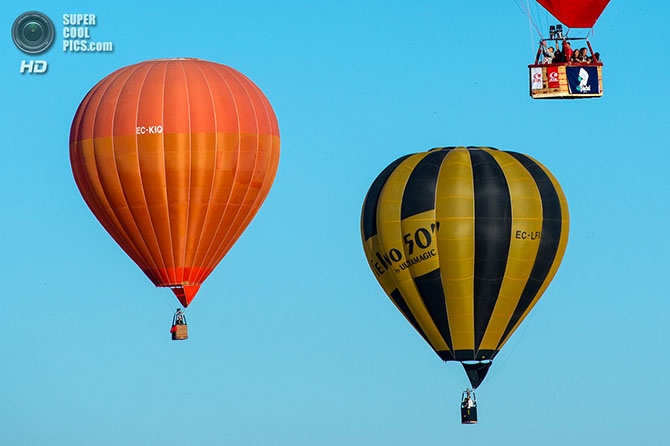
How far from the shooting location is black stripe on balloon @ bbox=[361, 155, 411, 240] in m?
63.4

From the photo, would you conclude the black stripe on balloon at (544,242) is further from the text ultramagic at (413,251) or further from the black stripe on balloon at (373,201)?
the black stripe on balloon at (373,201)

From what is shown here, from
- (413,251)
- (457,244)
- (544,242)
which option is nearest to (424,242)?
(413,251)

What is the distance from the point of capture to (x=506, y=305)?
205ft

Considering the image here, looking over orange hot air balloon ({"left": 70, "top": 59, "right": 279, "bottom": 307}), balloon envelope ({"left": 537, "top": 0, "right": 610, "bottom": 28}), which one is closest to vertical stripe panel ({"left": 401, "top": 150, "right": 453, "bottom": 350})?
orange hot air balloon ({"left": 70, "top": 59, "right": 279, "bottom": 307})

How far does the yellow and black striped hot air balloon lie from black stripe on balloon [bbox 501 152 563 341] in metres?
0.02

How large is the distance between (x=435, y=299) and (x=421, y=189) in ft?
8.99

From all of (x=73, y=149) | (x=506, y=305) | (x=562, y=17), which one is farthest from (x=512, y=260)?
(x=73, y=149)

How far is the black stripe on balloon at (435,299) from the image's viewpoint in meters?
62.2

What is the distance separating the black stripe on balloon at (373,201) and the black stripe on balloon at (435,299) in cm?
197

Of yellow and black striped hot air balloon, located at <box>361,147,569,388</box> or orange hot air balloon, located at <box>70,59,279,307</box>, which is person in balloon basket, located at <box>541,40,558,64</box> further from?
orange hot air balloon, located at <box>70,59,279,307</box>

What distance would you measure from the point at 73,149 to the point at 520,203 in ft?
38.1

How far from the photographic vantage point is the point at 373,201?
6353cm

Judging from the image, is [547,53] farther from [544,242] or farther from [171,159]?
[171,159]

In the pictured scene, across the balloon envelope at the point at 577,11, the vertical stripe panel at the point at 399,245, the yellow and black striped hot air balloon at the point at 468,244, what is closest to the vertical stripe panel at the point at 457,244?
the yellow and black striped hot air balloon at the point at 468,244
